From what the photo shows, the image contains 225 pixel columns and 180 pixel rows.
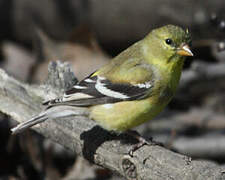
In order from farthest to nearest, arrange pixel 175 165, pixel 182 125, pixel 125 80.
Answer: pixel 182 125 < pixel 125 80 < pixel 175 165

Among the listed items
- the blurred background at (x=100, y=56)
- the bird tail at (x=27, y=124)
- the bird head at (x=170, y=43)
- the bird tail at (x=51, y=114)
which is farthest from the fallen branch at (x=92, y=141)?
the blurred background at (x=100, y=56)

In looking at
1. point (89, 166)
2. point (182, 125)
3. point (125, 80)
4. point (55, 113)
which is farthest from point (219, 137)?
point (55, 113)

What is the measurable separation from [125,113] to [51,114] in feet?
2.18

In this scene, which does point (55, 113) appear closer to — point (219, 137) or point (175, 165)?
point (175, 165)

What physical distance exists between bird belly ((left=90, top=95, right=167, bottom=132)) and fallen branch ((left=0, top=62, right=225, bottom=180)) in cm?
15

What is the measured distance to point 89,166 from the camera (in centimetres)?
550

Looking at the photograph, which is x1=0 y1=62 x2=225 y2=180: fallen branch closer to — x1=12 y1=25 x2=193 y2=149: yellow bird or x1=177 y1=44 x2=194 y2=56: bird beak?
x1=12 y1=25 x2=193 y2=149: yellow bird

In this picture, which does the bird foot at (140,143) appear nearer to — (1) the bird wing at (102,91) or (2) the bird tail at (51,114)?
(1) the bird wing at (102,91)

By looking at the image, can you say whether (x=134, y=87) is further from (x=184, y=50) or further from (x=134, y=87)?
(x=184, y=50)

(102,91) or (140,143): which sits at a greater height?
(102,91)

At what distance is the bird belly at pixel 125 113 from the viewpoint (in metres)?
4.14

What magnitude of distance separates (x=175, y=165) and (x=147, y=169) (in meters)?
0.23

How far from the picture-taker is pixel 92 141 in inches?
166

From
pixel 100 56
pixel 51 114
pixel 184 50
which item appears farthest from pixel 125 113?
pixel 100 56
